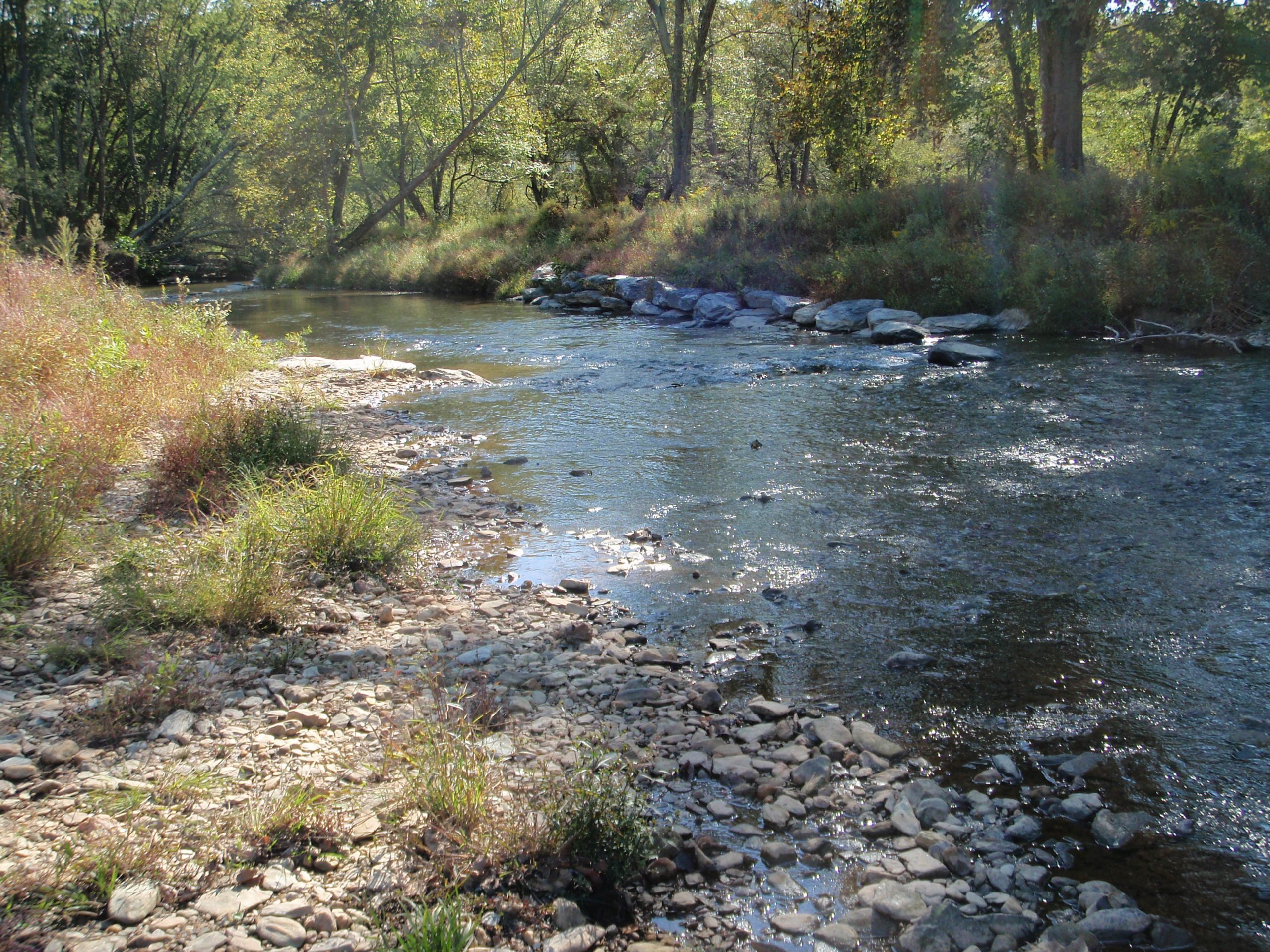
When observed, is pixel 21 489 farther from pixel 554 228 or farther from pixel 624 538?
pixel 554 228

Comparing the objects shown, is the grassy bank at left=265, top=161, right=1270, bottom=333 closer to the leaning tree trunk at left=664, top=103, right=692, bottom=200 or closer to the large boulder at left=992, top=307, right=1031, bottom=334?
the large boulder at left=992, top=307, right=1031, bottom=334

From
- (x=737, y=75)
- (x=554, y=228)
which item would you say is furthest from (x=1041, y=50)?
(x=554, y=228)

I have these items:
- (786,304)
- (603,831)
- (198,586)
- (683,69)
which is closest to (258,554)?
(198,586)

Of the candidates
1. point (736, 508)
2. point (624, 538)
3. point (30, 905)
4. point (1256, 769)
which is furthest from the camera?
point (736, 508)

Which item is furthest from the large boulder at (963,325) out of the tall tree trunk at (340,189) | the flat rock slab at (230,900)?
the tall tree trunk at (340,189)

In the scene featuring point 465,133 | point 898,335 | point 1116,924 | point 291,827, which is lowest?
point 1116,924

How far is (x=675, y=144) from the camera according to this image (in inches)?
1209

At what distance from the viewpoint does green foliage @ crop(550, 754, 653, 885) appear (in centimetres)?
310


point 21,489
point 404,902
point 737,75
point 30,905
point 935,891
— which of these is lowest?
point 935,891

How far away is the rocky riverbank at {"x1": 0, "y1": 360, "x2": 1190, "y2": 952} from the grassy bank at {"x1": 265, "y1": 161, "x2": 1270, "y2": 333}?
44.2 feet

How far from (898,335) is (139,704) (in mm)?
14895

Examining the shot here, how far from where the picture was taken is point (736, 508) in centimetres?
758

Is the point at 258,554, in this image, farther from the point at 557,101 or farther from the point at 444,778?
the point at 557,101

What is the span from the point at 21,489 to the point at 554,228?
93.2ft
